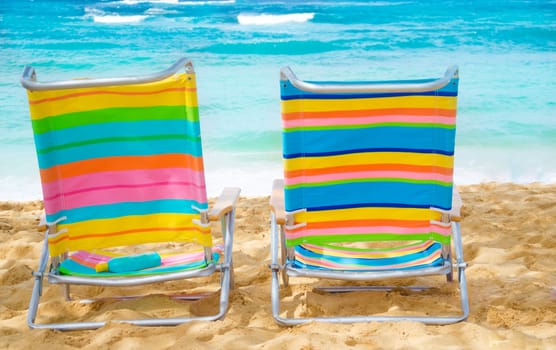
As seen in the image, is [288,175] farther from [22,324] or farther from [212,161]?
[212,161]

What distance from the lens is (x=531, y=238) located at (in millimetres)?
4082

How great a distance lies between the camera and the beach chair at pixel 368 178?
292 centimetres

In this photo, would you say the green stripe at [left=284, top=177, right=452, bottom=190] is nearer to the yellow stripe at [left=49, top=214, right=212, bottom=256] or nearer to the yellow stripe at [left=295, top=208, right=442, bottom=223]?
the yellow stripe at [left=295, top=208, right=442, bottom=223]

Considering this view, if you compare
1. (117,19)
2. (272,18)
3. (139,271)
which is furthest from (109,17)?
(139,271)

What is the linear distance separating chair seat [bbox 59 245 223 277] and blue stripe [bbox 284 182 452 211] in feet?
1.56

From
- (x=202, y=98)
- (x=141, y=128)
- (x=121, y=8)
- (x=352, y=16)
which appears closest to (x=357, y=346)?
(x=141, y=128)

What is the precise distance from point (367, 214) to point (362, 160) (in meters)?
0.25

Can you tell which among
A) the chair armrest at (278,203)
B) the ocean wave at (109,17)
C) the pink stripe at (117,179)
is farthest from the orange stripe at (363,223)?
the ocean wave at (109,17)

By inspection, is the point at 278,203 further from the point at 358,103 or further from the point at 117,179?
the point at 117,179

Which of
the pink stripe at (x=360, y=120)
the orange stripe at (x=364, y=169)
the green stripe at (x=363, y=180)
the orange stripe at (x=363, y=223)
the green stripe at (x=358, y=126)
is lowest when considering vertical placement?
the orange stripe at (x=363, y=223)

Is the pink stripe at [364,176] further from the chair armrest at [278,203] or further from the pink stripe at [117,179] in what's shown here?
the pink stripe at [117,179]

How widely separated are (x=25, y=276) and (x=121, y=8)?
63.0 ft

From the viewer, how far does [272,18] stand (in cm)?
1986

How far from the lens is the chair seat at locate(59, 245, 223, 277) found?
10.0 ft
